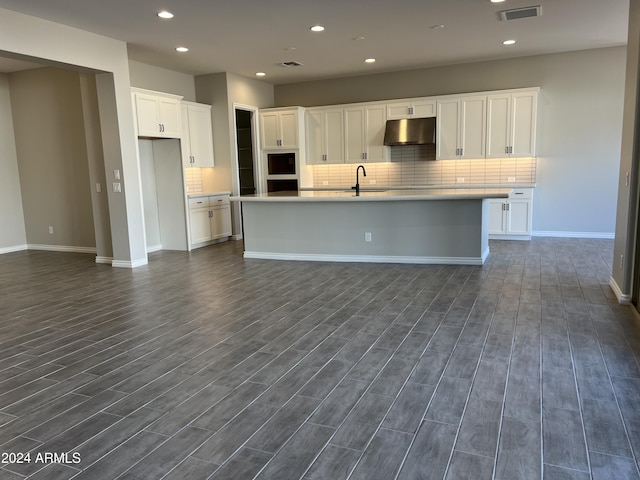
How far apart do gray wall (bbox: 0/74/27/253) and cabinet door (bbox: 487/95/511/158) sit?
8.00 meters

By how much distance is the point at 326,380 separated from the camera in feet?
9.03

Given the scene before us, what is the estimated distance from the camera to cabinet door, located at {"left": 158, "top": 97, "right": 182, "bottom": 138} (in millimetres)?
6926

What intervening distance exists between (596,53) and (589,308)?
16.8 ft

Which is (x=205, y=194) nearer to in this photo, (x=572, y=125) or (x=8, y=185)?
(x=8, y=185)

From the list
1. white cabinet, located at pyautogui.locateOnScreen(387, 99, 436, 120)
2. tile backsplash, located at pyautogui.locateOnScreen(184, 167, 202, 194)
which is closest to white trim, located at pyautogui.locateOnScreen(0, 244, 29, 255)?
tile backsplash, located at pyautogui.locateOnScreen(184, 167, 202, 194)

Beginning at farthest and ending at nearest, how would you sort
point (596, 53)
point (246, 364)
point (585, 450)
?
1. point (596, 53)
2. point (246, 364)
3. point (585, 450)

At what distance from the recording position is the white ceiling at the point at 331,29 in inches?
188

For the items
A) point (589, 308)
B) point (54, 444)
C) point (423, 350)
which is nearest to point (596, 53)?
point (589, 308)

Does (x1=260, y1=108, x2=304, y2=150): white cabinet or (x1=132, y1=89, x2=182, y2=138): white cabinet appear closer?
(x1=132, y1=89, x2=182, y2=138): white cabinet

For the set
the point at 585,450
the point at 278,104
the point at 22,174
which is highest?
the point at 278,104

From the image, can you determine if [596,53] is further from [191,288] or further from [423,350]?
[191,288]

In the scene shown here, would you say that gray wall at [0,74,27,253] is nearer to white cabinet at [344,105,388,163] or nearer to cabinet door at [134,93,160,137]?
cabinet door at [134,93,160,137]

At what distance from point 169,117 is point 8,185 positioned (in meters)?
3.19

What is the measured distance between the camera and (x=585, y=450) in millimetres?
2010
